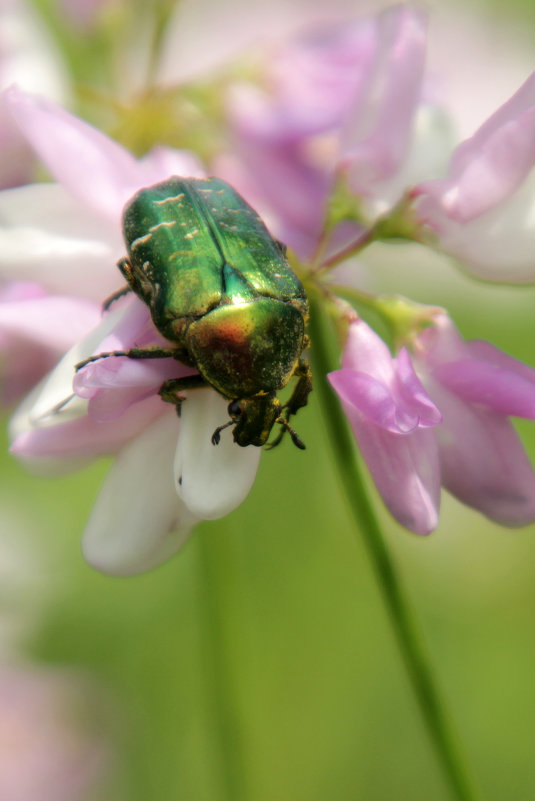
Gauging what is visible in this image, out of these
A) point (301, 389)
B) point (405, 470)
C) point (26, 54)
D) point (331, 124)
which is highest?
point (26, 54)

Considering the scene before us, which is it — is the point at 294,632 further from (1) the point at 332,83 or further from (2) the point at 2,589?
(1) the point at 332,83

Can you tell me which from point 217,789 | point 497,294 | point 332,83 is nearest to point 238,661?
point 217,789

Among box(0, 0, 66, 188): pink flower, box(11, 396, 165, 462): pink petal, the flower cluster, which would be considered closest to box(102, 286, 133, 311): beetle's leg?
the flower cluster

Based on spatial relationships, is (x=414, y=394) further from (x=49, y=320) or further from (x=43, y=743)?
(x=43, y=743)

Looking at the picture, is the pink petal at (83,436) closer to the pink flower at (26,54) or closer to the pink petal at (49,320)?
the pink petal at (49,320)

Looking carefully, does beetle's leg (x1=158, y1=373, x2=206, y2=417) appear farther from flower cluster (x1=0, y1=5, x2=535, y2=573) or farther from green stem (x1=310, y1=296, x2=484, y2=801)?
green stem (x1=310, y1=296, x2=484, y2=801)

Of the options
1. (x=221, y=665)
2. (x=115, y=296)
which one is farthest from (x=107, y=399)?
(x=221, y=665)
